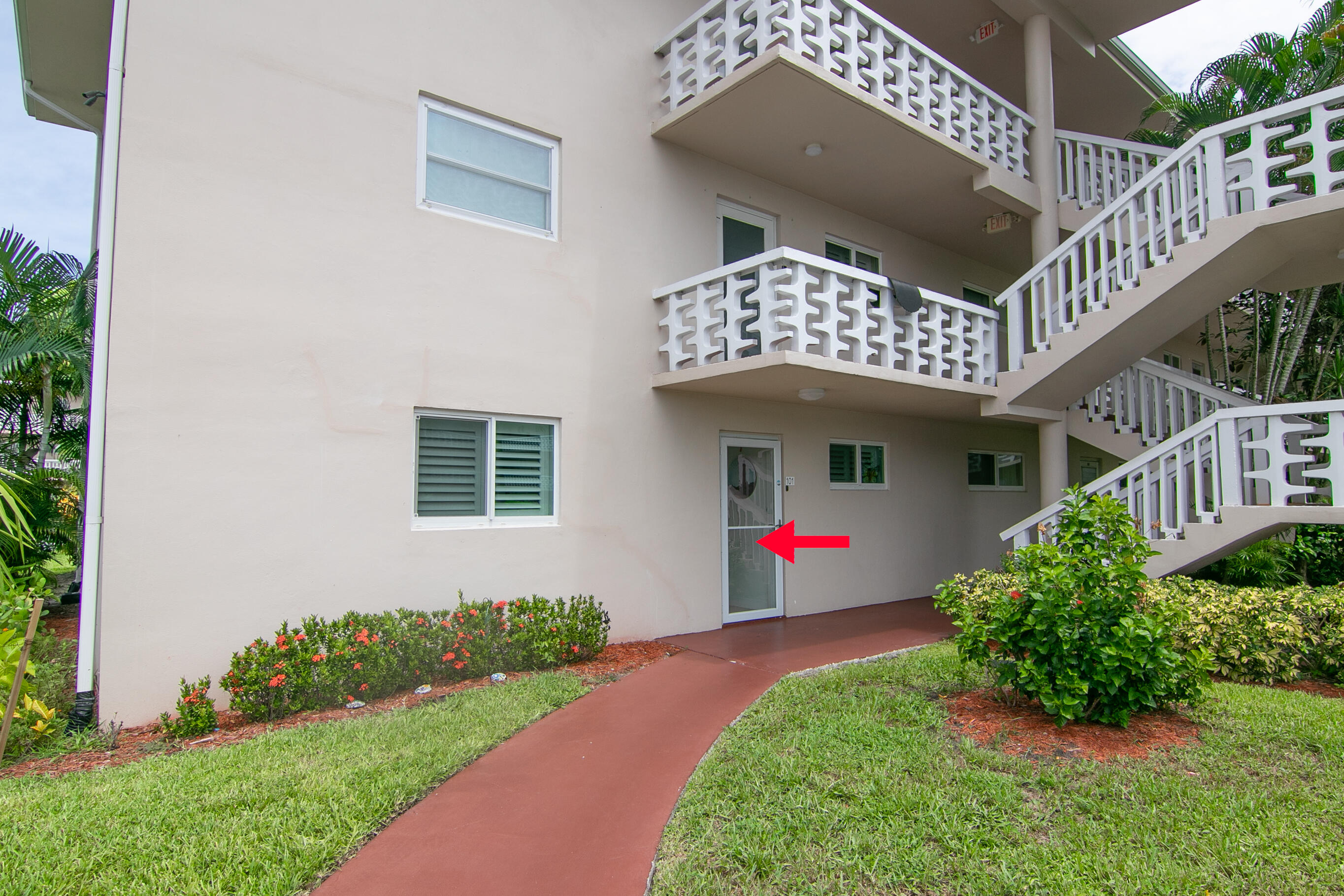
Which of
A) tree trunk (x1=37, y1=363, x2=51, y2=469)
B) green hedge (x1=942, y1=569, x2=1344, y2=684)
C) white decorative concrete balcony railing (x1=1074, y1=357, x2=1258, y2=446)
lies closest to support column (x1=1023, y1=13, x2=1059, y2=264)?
white decorative concrete balcony railing (x1=1074, y1=357, x2=1258, y2=446)

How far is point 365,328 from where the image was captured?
6.98 meters

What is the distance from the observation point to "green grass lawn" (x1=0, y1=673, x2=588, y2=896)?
348cm

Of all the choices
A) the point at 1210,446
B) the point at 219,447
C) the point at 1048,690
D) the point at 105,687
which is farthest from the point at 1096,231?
the point at 105,687

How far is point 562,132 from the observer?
848 cm

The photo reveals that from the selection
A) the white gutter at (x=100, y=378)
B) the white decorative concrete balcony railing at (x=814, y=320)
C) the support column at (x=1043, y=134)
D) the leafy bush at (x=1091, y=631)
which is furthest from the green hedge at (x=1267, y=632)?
the white gutter at (x=100, y=378)

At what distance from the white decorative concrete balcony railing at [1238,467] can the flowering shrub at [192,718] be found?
8.49 metres

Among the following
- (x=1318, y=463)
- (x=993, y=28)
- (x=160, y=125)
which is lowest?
(x=1318, y=463)

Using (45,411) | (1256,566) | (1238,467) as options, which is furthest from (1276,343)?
(45,411)

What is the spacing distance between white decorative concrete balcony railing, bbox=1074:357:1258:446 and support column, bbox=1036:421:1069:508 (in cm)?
57

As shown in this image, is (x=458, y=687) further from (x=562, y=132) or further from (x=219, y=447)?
(x=562, y=132)

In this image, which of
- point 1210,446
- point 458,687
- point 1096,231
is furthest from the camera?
point 1096,231

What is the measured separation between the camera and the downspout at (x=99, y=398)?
572cm

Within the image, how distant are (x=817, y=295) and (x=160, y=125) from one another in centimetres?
624

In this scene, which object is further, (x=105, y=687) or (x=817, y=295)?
(x=817, y=295)
